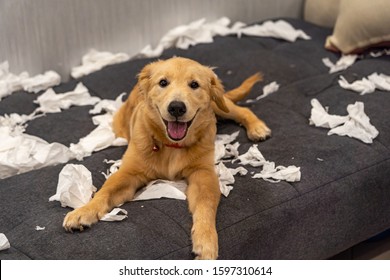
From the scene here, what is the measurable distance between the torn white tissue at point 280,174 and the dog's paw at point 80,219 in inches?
23.5

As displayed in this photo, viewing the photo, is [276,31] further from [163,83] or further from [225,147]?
[163,83]

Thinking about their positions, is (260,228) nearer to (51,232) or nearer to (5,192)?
(51,232)

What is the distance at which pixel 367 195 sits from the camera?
2115 millimetres

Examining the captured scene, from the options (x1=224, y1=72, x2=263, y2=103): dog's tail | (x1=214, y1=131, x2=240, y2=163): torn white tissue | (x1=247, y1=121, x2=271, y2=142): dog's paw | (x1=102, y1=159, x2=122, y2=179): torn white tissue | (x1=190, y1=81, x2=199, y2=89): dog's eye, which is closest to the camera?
(x1=190, y1=81, x2=199, y2=89): dog's eye

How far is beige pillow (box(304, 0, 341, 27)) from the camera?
354cm

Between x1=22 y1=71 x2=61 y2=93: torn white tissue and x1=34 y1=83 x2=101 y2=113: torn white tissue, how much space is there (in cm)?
11

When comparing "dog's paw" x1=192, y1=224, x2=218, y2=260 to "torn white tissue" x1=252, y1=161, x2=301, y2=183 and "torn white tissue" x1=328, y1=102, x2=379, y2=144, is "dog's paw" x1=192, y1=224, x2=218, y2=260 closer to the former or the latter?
"torn white tissue" x1=252, y1=161, x2=301, y2=183

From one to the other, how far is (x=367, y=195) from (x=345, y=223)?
0.14 meters

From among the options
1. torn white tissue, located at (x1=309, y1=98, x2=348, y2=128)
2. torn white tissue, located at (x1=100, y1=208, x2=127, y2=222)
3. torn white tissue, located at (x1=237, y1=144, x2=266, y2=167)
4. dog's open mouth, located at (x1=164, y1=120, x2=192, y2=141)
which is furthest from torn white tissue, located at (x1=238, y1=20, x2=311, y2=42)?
torn white tissue, located at (x1=100, y1=208, x2=127, y2=222)

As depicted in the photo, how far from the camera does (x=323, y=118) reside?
242 cm

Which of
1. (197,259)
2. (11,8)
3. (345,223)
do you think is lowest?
(345,223)

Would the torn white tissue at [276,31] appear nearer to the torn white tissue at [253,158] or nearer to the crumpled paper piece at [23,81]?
the crumpled paper piece at [23,81]

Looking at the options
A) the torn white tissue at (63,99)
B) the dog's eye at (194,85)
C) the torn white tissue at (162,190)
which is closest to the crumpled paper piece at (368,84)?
the dog's eye at (194,85)
